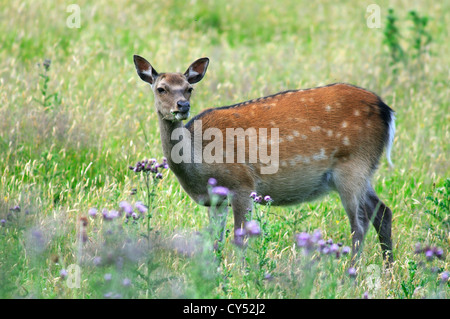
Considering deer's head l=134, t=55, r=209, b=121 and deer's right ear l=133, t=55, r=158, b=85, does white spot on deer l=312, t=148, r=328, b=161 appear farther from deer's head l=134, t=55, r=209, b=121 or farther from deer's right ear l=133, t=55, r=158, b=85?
deer's right ear l=133, t=55, r=158, b=85

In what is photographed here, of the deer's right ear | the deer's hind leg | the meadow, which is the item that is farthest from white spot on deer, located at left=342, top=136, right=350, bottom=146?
the deer's right ear

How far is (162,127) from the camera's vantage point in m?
5.68

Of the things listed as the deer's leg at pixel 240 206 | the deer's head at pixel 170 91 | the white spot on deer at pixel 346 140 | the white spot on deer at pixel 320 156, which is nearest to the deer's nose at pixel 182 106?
the deer's head at pixel 170 91

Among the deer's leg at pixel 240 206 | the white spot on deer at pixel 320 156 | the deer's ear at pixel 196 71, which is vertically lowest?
the deer's leg at pixel 240 206

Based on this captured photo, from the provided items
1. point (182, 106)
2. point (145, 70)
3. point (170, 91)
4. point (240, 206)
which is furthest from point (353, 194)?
point (145, 70)

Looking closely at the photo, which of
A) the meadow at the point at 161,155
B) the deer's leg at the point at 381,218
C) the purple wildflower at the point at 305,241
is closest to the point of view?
the purple wildflower at the point at 305,241

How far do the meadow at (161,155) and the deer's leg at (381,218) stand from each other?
0.32 ft

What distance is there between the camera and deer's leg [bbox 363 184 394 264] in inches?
236

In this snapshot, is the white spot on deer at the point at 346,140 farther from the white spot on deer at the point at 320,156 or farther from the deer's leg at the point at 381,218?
the deer's leg at the point at 381,218

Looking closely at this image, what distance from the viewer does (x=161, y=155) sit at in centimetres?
700

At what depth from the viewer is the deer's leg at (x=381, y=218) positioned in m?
6.00
